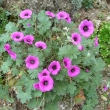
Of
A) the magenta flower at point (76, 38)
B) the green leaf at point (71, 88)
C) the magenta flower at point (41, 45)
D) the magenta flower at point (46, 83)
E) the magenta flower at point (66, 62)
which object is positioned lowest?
the green leaf at point (71, 88)

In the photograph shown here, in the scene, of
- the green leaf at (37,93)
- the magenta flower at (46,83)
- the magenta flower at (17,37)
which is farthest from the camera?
the green leaf at (37,93)

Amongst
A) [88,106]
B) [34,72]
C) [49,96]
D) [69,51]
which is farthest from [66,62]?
[88,106]

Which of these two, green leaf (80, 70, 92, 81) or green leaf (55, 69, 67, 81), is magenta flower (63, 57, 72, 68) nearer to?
green leaf (55, 69, 67, 81)

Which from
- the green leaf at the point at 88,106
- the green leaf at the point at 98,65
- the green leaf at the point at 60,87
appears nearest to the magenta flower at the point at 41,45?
the green leaf at the point at 60,87

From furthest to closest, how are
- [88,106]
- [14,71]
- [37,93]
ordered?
[88,106]
[14,71]
[37,93]

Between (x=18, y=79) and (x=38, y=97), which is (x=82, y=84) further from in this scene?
(x=18, y=79)

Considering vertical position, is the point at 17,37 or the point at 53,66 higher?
the point at 17,37

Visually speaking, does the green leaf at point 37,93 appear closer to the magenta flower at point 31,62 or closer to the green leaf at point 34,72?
the green leaf at point 34,72

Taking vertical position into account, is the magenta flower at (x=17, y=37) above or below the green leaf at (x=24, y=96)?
above

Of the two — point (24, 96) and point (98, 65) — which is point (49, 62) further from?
point (98, 65)
